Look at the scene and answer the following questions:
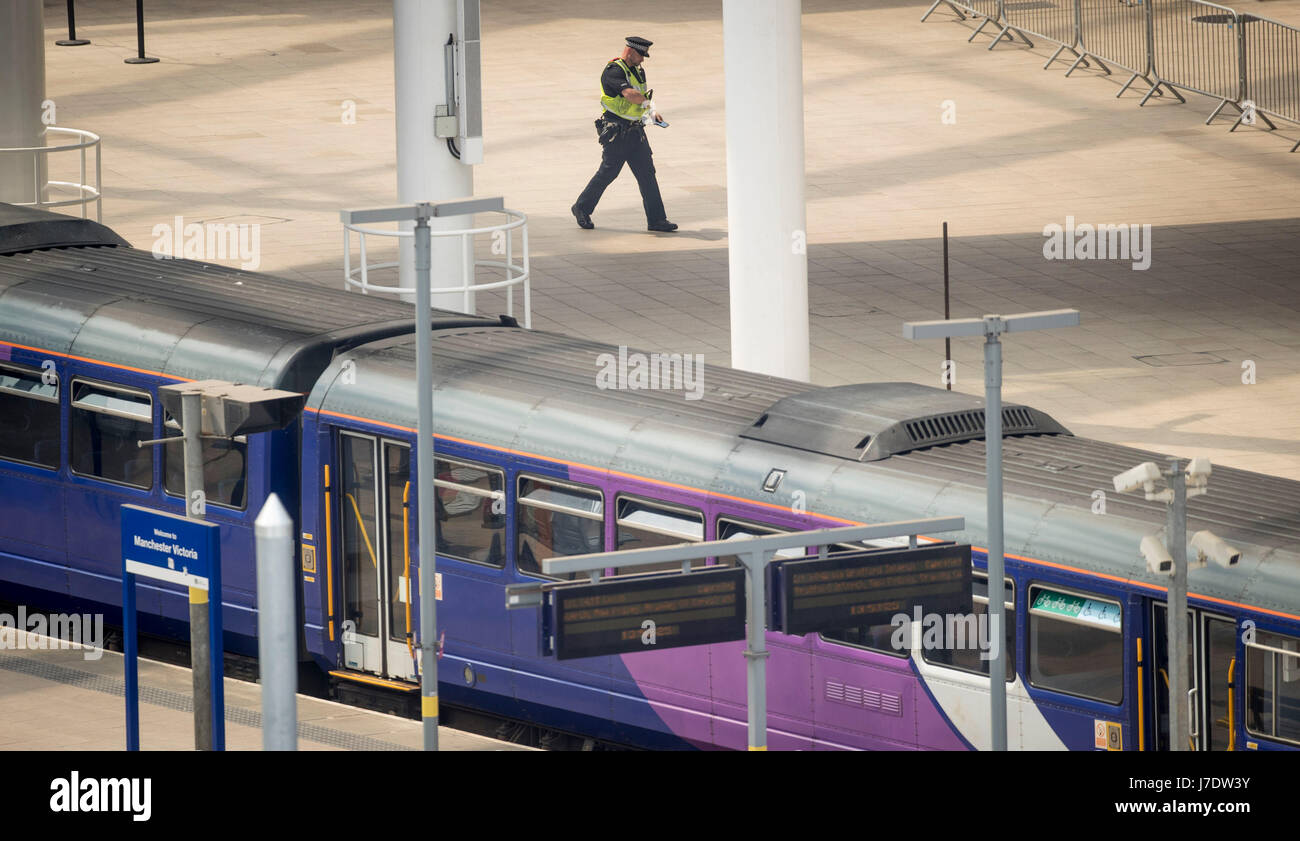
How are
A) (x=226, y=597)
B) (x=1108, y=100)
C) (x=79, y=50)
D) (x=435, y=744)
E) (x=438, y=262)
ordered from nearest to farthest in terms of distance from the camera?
(x=435, y=744) → (x=226, y=597) → (x=438, y=262) → (x=1108, y=100) → (x=79, y=50)

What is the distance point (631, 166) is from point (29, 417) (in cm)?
1283

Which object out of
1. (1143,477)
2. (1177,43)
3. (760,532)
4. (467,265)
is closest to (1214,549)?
(1143,477)

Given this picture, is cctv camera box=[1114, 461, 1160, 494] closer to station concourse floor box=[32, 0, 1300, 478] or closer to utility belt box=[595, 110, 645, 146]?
station concourse floor box=[32, 0, 1300, 478]

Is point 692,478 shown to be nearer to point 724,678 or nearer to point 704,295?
point 724,678

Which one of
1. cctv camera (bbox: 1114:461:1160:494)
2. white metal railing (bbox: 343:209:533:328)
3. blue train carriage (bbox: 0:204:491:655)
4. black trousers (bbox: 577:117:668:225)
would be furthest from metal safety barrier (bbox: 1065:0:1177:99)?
cctv camera (bbox: 1114:461:1160:494)

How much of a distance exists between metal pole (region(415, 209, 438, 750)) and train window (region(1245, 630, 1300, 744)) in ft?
14.4

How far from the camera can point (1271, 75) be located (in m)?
37.9

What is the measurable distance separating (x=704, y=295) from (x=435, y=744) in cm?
1440

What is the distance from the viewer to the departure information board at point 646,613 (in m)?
10.7

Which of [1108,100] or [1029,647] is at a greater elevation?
[1108,100]

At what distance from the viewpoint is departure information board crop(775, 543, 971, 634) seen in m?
11.2

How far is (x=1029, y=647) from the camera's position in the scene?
12773mm

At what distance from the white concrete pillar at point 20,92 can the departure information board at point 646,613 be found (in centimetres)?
1731

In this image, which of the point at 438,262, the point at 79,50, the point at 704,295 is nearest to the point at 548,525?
the point at 438,262
